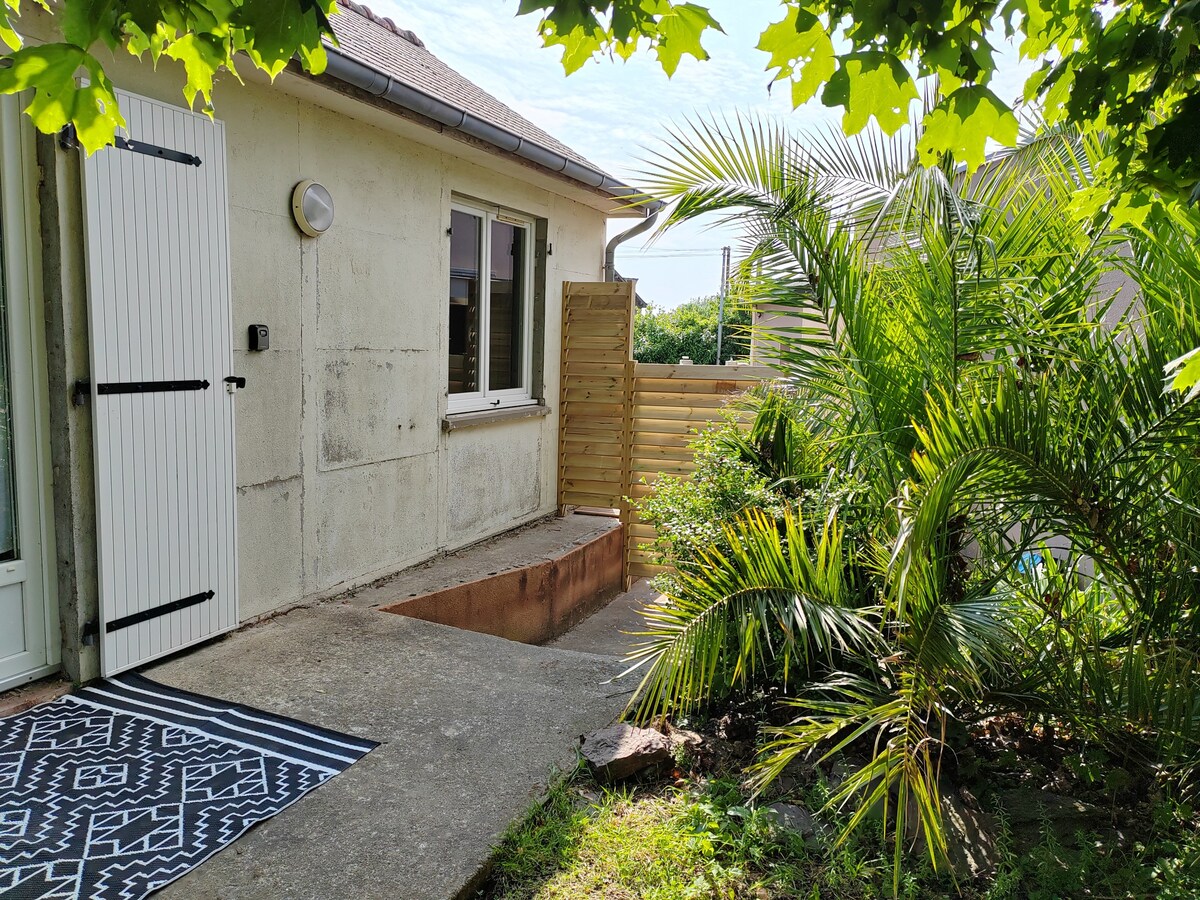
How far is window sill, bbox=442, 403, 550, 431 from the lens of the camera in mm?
6836

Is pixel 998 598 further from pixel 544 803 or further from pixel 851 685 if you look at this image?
pixel 544 803

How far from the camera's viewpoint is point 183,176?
419 centimetres

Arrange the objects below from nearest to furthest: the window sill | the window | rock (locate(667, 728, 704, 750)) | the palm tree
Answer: the palm tree < rock (locate(667, 728, 704, 750)) < the window sill < the window

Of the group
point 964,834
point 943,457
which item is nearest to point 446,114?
point 943,457

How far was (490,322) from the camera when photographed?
767 cm

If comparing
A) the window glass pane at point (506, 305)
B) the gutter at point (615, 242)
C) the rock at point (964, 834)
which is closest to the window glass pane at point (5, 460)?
the rock at point (964, 834)

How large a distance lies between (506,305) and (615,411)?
4.99 feet

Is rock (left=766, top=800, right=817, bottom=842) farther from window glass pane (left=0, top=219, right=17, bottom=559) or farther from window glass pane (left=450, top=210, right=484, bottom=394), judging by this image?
window glass pane (left=450, top=210, right=484, bottom=394)

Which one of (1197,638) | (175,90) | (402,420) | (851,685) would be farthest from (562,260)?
(1197,638)

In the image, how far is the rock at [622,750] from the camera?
3.39m

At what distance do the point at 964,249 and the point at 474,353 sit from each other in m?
4.64

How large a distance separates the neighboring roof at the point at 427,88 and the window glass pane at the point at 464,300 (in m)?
0.78

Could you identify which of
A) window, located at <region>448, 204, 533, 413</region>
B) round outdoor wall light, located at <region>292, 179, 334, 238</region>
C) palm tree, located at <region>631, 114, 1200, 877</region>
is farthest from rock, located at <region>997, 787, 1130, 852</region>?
window, located at <region>448, 204, 533, 413</region>

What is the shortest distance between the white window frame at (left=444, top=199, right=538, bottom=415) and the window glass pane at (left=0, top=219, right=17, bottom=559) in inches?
130
